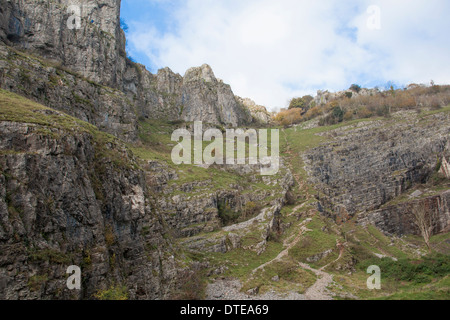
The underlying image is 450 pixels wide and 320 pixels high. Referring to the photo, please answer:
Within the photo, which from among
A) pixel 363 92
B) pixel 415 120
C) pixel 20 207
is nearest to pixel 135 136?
pixel 20 207

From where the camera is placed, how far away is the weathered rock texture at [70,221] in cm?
1669

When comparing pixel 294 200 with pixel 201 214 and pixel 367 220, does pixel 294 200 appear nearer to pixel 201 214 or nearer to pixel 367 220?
pixel 367 220

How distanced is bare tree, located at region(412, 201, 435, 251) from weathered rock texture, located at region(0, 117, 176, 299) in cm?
4507

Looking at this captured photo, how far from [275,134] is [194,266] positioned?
7253 centimetres

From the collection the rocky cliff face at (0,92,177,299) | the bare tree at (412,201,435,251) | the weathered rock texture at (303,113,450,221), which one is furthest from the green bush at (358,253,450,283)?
the rocky cliff face at (0,92,177,299)

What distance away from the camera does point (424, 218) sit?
49719 mm

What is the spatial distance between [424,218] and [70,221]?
5720 centimetres

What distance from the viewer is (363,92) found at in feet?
383

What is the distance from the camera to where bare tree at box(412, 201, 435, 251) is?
158ft

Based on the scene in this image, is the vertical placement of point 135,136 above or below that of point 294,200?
above

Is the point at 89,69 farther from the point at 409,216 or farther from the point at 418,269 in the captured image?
the point at 409,216

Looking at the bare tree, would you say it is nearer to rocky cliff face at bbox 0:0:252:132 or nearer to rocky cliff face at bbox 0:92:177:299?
rocky cliff face at bbox 0:92:177:299

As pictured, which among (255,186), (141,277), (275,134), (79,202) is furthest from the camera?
(275,134)

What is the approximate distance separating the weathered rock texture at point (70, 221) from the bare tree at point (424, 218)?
148 ft
